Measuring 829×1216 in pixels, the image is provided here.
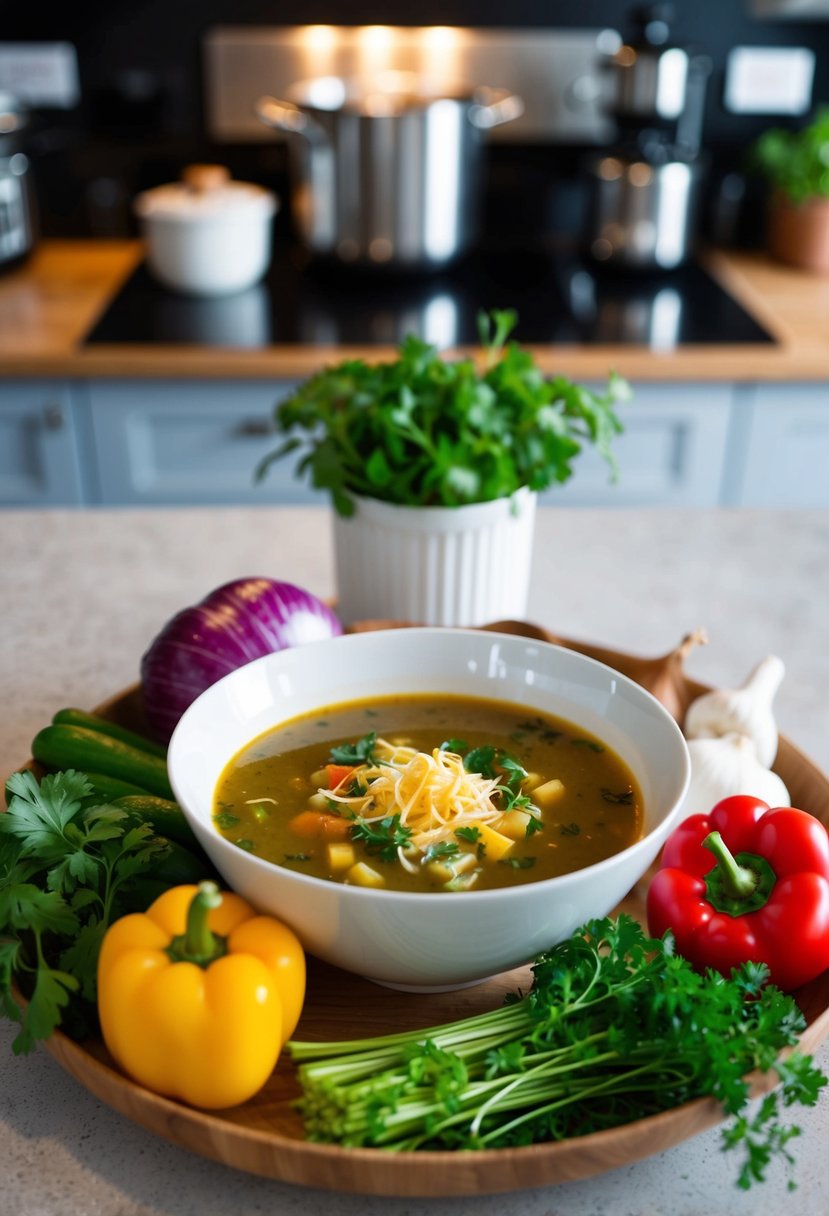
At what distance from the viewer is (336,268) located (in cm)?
292

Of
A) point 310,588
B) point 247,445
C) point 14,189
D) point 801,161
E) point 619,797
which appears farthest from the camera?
point 801,161

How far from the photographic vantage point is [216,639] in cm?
121

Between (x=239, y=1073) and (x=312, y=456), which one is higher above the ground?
(x=312, y=456)

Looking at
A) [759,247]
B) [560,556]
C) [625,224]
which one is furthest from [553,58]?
[560,556]

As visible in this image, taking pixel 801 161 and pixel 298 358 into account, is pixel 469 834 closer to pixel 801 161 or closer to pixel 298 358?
pixel 298 358

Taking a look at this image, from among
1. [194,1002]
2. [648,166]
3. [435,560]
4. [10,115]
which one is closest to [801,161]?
[648,166]

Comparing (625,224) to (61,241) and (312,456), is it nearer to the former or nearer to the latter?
(61,241)

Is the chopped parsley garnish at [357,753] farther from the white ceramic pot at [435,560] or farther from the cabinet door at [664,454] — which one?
the cabinet door at [664,454]

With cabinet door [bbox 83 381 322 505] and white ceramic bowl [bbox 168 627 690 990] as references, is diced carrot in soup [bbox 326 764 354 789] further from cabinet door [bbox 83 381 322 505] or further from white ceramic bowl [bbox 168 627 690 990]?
cabinet door [bbox 83 381 322 505]

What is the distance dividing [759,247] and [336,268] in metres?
1.19

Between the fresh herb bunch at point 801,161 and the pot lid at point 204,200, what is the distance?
124 centimetres

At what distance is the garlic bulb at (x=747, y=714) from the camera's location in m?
1.19

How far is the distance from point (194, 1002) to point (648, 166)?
246cm

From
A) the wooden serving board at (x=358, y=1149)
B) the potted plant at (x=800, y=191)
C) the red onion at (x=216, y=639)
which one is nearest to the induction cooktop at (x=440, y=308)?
the potted plant at (x=800, y=191)
